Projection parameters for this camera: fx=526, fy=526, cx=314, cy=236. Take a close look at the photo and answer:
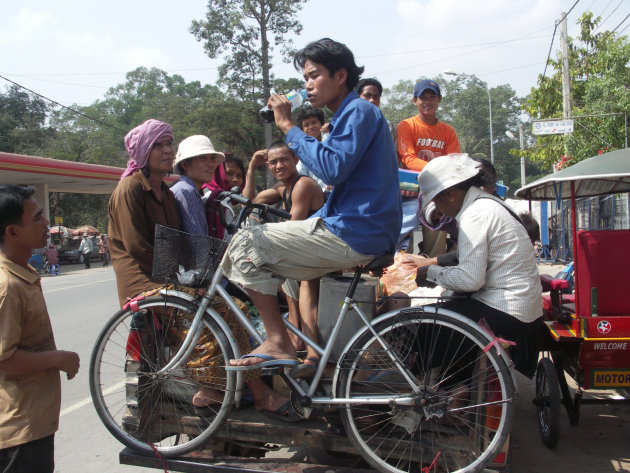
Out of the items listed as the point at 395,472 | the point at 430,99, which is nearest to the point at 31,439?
the point at 395,472

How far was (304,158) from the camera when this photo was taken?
253 centimetres

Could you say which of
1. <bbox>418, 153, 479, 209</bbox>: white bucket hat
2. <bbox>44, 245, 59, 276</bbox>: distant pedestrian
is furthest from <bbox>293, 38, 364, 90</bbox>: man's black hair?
<bbox>44, 245, 59, 276</bbox>: distant pedestrian

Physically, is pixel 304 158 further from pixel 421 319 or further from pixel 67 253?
pixel 67 253

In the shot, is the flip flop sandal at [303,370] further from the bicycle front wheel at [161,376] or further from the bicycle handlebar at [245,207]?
the bicycle handlebar at [245,207]

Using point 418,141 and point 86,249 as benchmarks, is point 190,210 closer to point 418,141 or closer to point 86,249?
point 418,141

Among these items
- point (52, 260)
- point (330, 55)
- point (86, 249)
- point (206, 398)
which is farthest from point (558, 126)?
point (86, 249)

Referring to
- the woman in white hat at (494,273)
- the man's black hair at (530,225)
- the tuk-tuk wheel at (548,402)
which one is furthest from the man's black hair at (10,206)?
the man's black hair at (530,225)

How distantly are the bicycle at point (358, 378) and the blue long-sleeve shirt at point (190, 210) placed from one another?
56cm

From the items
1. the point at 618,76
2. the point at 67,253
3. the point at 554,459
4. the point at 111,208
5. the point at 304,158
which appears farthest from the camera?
the point at 67,253

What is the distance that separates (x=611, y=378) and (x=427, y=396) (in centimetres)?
198

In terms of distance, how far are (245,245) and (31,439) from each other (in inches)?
48.2

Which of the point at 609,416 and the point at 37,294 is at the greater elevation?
the point at 37,294

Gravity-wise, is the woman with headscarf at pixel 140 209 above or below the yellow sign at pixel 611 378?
above

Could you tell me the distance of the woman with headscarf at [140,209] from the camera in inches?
116
